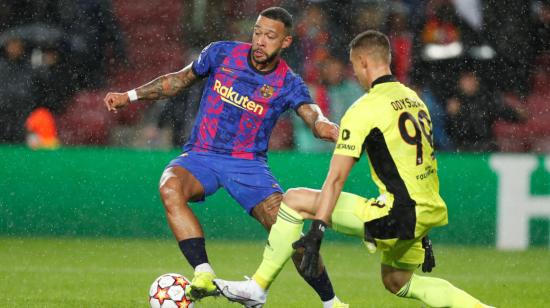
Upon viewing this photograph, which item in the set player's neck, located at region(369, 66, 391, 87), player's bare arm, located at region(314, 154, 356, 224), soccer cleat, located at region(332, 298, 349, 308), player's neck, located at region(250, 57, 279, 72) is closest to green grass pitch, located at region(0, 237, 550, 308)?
soccer cleat, located at region(332, 298, 349, 308)

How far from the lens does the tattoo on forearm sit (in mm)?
7906

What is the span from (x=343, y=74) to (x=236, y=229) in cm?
226

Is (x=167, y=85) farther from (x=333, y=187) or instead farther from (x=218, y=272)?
(x=218, y=272)

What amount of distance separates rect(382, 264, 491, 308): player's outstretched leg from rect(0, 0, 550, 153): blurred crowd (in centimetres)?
643

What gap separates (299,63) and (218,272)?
4.00 m

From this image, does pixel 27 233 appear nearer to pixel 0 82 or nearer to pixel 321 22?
pixel 0 82

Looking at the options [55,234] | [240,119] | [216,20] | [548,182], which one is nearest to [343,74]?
[216,20]

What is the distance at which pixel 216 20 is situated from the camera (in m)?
14.1

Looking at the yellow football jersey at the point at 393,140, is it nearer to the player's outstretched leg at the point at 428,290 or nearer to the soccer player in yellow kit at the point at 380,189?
the soccer player in yellow kit at the point at 380,189

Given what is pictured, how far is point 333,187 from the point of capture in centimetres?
619

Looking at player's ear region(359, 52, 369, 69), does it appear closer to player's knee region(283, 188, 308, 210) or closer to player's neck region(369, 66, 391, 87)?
player's neck region(369, 66, 391, 87)

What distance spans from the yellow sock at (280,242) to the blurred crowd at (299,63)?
6.66 metres

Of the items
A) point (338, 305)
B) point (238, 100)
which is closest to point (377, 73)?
point (238, 100)

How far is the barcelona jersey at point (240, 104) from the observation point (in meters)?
7.72
